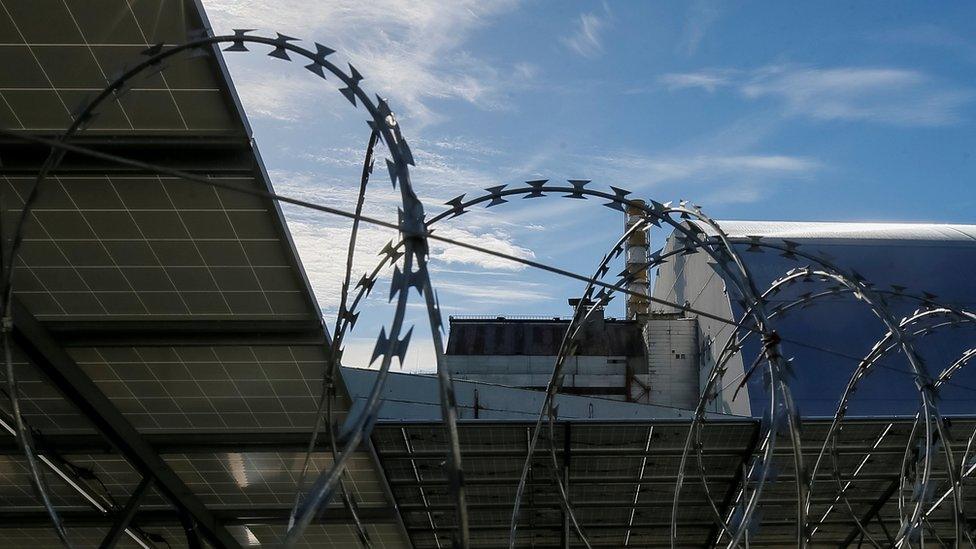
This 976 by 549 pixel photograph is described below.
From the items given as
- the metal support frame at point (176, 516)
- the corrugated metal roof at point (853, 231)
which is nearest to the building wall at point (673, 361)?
the corrugated metal roof at point (853, 231)

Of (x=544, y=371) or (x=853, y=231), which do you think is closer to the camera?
(x=853, y=231)

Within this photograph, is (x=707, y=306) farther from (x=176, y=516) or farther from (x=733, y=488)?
(x=176, y=516)

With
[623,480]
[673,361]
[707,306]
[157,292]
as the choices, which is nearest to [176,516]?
[157,292]

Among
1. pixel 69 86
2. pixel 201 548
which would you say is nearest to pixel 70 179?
pixel 69 86

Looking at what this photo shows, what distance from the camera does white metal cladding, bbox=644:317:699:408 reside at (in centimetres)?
4341

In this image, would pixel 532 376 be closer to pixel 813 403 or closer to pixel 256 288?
pixel 813 403

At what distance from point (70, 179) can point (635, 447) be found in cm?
1508

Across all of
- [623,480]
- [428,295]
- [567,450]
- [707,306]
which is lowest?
[428,295]

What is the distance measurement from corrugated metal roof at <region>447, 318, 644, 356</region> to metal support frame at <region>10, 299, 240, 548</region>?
21.9 metres

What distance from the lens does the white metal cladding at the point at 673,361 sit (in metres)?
43.4

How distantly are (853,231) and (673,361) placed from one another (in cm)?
921

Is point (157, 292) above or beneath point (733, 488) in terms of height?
above

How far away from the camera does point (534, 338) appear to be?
48.2 m

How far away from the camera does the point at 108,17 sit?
1542 centimetres
